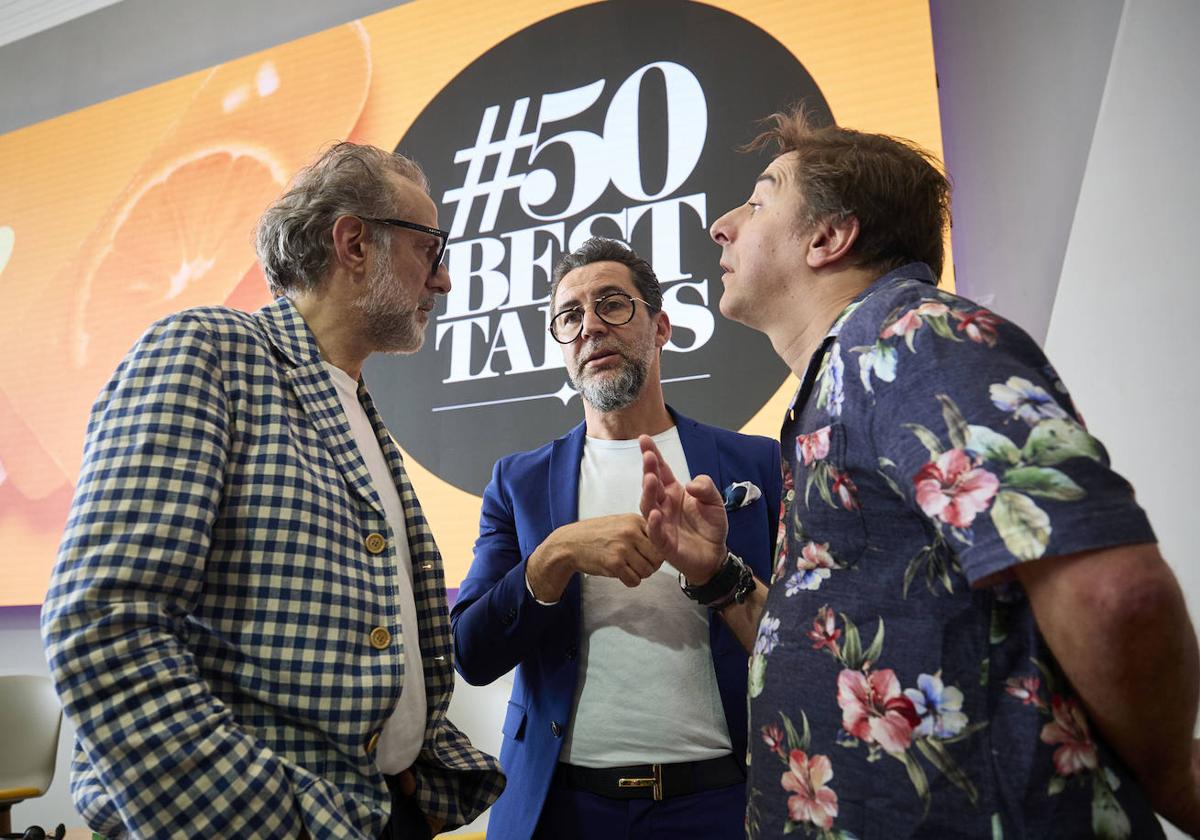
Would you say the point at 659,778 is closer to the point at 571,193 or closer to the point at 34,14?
the point at 571,193

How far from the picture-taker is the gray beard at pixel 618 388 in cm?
183

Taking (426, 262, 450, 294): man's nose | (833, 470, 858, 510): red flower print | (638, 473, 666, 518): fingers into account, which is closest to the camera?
(833, 470, 858, 510): red flower print

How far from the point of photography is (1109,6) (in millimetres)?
2492

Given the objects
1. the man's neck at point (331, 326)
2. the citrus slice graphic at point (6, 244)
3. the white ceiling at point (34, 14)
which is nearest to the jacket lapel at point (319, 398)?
the man's neck at point (331, 326)

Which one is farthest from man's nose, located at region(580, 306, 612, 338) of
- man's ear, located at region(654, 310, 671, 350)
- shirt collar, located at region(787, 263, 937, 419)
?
shirt collar, located at region(787, 263, 937, 419)

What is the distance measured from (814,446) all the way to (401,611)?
2.04ft

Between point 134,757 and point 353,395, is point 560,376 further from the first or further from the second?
point 134,757

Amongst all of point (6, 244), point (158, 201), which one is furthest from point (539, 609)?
point (6, 244)

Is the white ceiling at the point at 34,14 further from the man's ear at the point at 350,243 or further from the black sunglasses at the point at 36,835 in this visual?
the man's ear at the point at 350,243

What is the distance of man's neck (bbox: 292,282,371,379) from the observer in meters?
1.48

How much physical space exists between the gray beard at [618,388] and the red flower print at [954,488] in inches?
39.5

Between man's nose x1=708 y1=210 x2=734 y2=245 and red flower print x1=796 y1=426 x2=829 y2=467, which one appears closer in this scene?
red flower print x1=796 y1=426 x2=829 y2=467

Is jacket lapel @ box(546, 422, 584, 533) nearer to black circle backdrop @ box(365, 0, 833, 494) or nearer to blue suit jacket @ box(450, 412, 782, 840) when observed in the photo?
blue suit jacket @ box(450, 412, 782, 840)

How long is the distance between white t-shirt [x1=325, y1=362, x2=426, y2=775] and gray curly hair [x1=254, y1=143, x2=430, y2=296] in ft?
0.66
